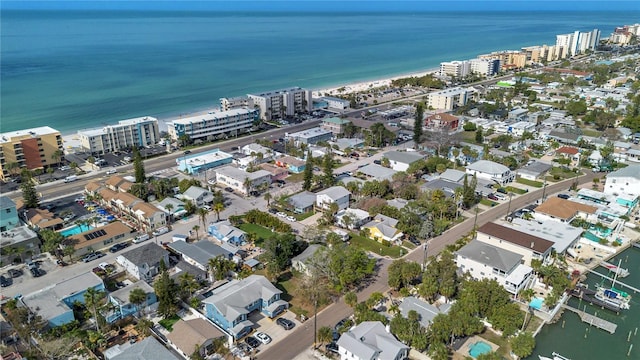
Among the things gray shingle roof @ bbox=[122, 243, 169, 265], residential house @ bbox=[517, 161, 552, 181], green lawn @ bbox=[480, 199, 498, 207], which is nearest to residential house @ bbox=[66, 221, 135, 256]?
gray shingle roof @ bbox=[122, 243, 169, 265]

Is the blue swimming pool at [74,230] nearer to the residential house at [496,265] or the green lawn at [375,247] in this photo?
the green lawn at [375,247]

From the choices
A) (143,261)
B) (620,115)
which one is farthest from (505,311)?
(620,115)

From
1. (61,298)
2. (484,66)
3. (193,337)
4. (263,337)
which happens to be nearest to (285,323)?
(263,337)

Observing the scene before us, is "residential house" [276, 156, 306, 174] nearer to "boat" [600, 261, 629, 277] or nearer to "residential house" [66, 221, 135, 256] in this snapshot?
"residential house" [66, 221, 135, 256]

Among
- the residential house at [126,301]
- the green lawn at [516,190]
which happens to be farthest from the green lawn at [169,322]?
the green lawn at [516,190]

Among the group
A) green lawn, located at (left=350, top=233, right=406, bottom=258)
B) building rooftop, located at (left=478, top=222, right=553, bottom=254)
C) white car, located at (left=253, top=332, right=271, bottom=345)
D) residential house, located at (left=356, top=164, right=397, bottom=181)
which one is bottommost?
green lawn, located at (left=350, top=233, right=406, bottom=258)

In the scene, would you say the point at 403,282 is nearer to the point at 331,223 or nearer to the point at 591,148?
the point at 331,223
